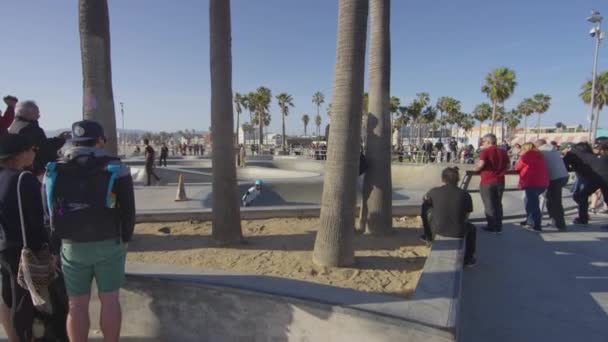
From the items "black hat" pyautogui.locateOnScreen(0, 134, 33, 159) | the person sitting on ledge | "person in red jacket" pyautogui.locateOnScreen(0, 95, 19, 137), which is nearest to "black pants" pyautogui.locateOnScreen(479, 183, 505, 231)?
the person sitting on ledge

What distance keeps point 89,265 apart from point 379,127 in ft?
14.6

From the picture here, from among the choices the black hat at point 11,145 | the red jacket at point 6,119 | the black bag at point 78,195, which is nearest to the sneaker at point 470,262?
the black bag at point 78,195

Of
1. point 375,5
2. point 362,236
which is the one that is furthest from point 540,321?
point 375,5

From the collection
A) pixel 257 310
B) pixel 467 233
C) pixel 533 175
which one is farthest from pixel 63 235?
pixel 533 175

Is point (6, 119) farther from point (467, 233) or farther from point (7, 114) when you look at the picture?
A: point (467, 233)

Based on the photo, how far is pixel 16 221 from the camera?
234 cm

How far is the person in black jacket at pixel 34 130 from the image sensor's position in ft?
10.5

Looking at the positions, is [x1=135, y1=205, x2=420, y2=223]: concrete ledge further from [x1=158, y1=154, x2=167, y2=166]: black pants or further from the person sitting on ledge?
[x1=158, y1=154, x2=167, y2=166]: black pants

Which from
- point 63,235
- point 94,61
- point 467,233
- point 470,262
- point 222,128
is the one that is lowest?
point 470,262

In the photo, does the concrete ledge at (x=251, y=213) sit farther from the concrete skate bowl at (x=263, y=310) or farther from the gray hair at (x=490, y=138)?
the concrete skate bowl at (x=263, y=310)

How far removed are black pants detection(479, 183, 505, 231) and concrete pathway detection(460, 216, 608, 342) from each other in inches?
9.8

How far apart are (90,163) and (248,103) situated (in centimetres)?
6256

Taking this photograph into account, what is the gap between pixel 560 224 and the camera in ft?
20.8

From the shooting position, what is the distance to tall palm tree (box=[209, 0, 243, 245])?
500 centimetres
